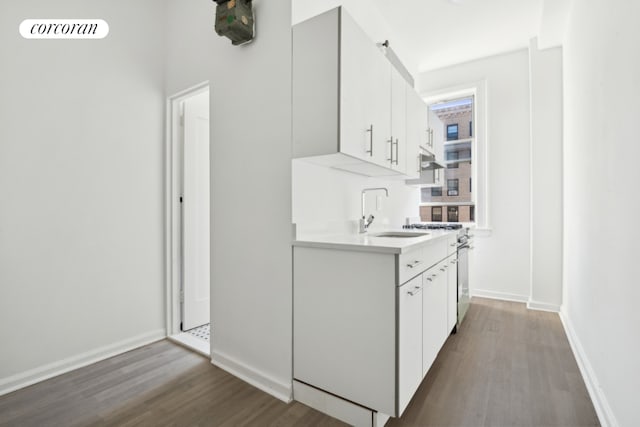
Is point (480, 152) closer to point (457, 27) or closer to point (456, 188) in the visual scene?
point (456, 188)

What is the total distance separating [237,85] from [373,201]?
146 cm

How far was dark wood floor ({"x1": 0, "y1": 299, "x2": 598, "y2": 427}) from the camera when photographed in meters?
1.66

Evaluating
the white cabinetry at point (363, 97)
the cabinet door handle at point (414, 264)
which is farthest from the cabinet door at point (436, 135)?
the cabinet door handle at point (414, 264)

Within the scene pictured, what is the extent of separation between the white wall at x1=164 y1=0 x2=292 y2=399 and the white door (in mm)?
562

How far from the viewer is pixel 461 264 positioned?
287 cm

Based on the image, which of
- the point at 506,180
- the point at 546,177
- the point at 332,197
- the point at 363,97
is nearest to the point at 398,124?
the point at 363,97

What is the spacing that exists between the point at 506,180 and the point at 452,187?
0.66 metres

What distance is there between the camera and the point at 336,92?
1.61m

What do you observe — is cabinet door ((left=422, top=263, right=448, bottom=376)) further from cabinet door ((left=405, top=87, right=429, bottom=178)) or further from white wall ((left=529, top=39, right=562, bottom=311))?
white wall ((left=529, top=39, right=562, bottom=311))

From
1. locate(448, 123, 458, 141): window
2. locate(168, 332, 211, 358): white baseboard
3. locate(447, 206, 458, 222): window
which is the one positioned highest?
locate(448, 123, 458, 141): window

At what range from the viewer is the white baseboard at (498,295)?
12.6 feet

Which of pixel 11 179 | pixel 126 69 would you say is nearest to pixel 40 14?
pixel 126 69

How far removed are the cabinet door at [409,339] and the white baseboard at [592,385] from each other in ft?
2.85

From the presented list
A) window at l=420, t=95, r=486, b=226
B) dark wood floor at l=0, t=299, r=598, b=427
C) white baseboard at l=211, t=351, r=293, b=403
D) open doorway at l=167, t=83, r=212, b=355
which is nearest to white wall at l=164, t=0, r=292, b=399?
white baseboard at l=211, t=351, r=293, b=403
